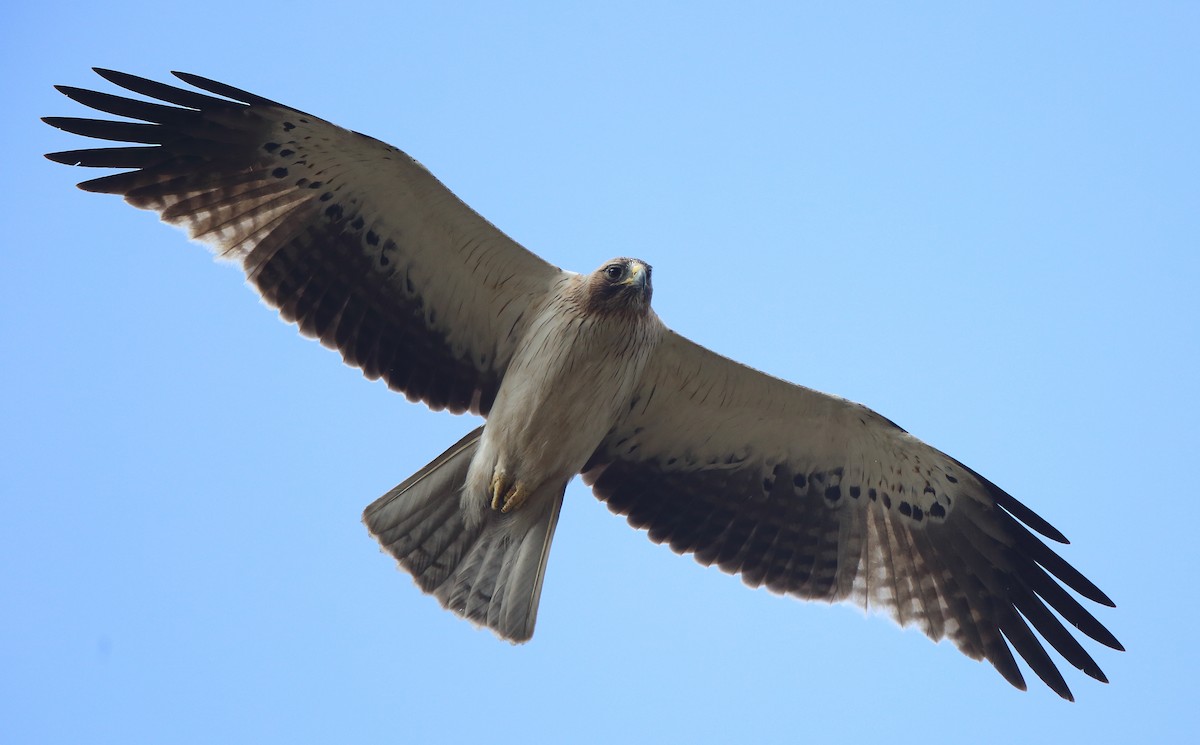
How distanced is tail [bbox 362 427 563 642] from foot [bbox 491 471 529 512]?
0.11 meters

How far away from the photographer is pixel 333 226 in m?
7.87

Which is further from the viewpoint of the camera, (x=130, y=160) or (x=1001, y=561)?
(x=1001, y=561)

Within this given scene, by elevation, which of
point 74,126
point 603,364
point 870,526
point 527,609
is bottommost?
point 527,609

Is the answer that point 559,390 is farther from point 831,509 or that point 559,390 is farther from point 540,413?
point 831,509

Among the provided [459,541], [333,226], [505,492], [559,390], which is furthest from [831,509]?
[333,226]

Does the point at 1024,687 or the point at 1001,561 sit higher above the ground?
the point at 1001,561

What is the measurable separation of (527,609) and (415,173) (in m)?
2.55

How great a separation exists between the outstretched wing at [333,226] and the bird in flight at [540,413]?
0.01 meters

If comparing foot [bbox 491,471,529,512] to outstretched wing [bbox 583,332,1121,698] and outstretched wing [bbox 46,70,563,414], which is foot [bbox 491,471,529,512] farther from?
outstretched wing [bbox 583,332,1121,698]

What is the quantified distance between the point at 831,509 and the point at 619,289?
2.08m

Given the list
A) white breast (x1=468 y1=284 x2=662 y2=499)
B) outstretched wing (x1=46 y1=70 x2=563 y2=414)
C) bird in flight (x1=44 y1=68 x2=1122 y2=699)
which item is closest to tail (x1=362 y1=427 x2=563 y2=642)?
bird in flight (x1=44 y1=68 x2=1122 y2=699)

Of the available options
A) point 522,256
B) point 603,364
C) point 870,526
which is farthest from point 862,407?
point 522,256

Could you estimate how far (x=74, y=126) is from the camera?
7.44 metres

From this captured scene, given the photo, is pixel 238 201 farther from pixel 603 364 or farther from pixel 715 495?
pixel 715 495
